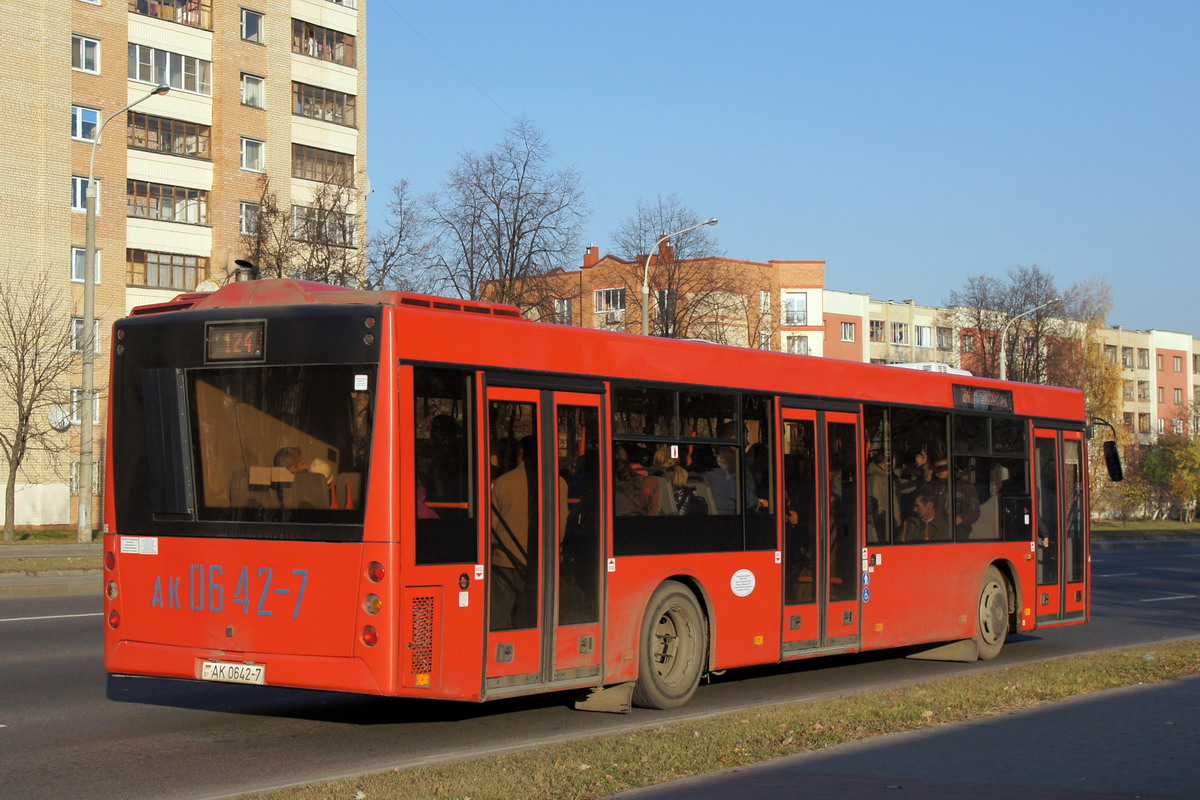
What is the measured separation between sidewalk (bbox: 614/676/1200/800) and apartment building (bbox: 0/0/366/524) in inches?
1661

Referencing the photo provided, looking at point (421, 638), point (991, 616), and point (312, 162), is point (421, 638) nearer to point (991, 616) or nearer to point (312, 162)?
point (991, 616)

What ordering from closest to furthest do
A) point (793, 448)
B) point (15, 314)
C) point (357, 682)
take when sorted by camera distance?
1. point (357, 682)
2. point (793, 448)
3. point (15, 314)

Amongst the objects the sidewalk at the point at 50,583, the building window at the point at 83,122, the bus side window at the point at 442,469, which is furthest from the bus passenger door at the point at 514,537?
the building window at the point at 83,122

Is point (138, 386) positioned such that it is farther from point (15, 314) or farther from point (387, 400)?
point (15, 314)

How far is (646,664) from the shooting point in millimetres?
11086

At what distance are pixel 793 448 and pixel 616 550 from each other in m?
2.89

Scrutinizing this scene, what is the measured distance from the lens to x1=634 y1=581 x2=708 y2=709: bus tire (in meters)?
11.1

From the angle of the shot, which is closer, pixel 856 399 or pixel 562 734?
pixel 562 734

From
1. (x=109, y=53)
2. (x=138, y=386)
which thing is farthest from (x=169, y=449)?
(x=109, y=53)

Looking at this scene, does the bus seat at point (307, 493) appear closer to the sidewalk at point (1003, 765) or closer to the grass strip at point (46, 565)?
the sidewalk at point (1003, 765)

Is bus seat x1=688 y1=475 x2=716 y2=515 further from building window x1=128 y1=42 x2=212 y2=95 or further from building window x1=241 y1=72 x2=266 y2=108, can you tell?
building window x1=241 y1=72 x2=266 y2=108

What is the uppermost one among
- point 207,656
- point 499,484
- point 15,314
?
point 15,314

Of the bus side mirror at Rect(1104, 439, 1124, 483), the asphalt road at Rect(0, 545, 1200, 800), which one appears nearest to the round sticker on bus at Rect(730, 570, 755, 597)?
the asphalt road at Rect(0, 545, 1200, 800)

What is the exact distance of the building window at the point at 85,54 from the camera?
53.7 meters
